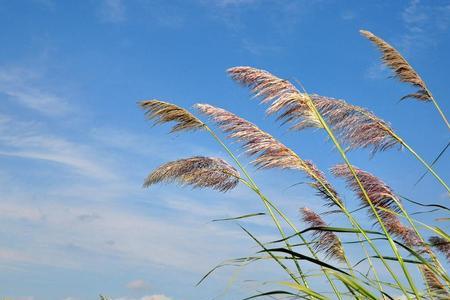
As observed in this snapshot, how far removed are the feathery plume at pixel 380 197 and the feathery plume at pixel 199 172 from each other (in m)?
0.79

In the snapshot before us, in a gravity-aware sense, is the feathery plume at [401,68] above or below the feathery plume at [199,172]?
above

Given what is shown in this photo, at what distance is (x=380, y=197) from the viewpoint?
15.4ft

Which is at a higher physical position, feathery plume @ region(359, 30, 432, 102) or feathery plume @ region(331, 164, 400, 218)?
feathery plume @ region(359, 30, 432, 102)

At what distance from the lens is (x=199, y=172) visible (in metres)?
4.84

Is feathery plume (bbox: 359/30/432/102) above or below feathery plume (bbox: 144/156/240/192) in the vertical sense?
above

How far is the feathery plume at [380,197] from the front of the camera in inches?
185

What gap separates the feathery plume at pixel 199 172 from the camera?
187 inches

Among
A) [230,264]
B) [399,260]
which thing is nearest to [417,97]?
[399,260]

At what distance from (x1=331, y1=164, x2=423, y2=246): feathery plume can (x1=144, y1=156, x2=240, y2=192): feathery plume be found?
31.1 inches

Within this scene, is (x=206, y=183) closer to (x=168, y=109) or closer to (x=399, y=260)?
(x=168, y=109)

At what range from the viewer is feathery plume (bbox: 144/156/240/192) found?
4.75 m

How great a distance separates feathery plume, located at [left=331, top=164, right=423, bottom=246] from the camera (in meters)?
4.70

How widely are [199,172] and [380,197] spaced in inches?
51.5

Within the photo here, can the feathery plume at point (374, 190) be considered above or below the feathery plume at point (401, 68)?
below
